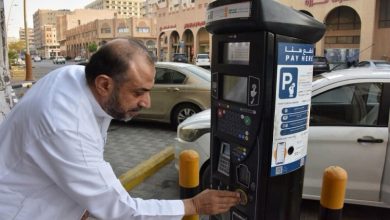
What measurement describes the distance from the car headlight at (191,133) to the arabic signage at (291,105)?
197 centimetres

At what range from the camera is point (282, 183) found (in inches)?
90.6

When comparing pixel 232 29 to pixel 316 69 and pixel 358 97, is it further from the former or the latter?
pixel 316 69

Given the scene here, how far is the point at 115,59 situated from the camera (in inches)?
65.0

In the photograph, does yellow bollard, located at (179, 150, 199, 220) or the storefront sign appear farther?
the storefront sign

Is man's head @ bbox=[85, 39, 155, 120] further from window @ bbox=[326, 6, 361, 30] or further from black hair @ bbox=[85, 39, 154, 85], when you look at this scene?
window @ bbox=[326, 6, 361, 30]

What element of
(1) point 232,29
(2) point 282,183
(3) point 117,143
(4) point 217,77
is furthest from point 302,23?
(3) point 117,143

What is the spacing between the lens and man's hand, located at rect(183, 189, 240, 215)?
200 centimetres

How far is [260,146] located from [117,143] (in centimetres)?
503

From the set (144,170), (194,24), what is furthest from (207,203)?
(194,24)

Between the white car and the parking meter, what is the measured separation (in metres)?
1.29

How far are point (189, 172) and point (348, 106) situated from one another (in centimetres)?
182

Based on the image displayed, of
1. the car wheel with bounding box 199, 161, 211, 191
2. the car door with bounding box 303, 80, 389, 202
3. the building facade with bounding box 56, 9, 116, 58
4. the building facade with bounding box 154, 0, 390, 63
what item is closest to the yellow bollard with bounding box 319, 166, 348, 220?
the car door with bounding box 303, 80, 389, 202

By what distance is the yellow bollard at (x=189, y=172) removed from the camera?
288 cm

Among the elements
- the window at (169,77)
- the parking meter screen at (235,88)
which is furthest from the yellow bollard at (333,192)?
A: the window at (169,77)
